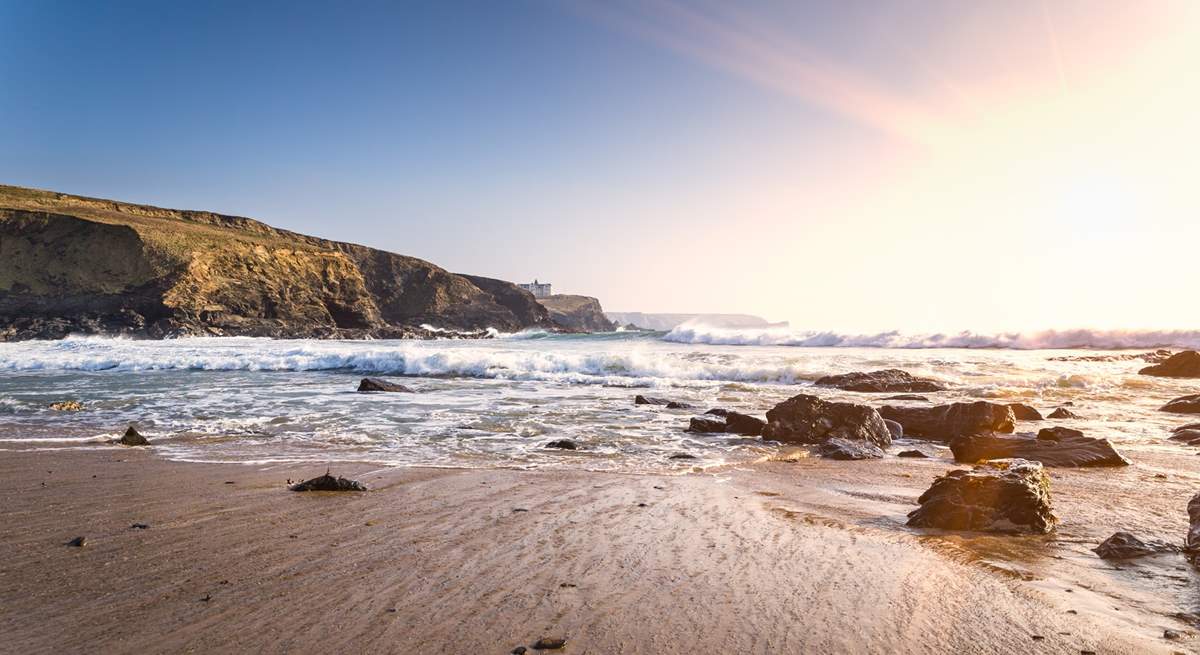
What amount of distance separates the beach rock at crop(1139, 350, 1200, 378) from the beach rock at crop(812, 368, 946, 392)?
29.5 ft

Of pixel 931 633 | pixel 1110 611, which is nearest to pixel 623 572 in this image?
pixel 931 633

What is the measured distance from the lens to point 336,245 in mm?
77500

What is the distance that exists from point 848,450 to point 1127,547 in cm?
399

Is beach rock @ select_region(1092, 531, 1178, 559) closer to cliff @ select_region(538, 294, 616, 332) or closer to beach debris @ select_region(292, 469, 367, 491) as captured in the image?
beach debris @ select_region(292, 469, 367, 491)

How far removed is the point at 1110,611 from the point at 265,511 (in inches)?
201

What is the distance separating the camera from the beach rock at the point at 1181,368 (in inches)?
753

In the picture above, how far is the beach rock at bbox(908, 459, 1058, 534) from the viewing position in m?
4.24

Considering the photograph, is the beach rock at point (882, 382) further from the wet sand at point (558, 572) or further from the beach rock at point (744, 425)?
the wet sand at point (558, 572)

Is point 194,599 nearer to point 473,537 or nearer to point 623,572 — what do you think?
point 473,537

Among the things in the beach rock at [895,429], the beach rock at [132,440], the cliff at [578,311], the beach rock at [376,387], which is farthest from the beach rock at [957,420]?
the cliff at [578,311]

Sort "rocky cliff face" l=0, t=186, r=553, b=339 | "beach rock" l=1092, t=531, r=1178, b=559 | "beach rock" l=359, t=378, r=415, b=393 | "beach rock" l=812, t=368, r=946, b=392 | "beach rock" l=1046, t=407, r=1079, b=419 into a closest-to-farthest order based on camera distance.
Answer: "beach rock" l=1092, t=531, r=1178, b=559 < "beach rock" l=1046, t=407, r=1079, b=419 < "beach rock" l=359, t=378, r=415, b=393 < "beach rock" l=812, t=368, r=946, b=392 < "rocky cliff face" l=0, t=186, r=553, b=339

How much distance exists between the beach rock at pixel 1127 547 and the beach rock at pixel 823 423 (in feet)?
15.0

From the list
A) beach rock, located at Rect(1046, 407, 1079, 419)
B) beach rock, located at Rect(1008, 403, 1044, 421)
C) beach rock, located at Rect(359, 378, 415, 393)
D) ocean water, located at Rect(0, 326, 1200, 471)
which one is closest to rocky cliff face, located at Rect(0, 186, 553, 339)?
ocean water, located at Rect(0, 326, 1200, 471)

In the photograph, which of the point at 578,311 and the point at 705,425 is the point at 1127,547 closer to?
the point at 705,425
